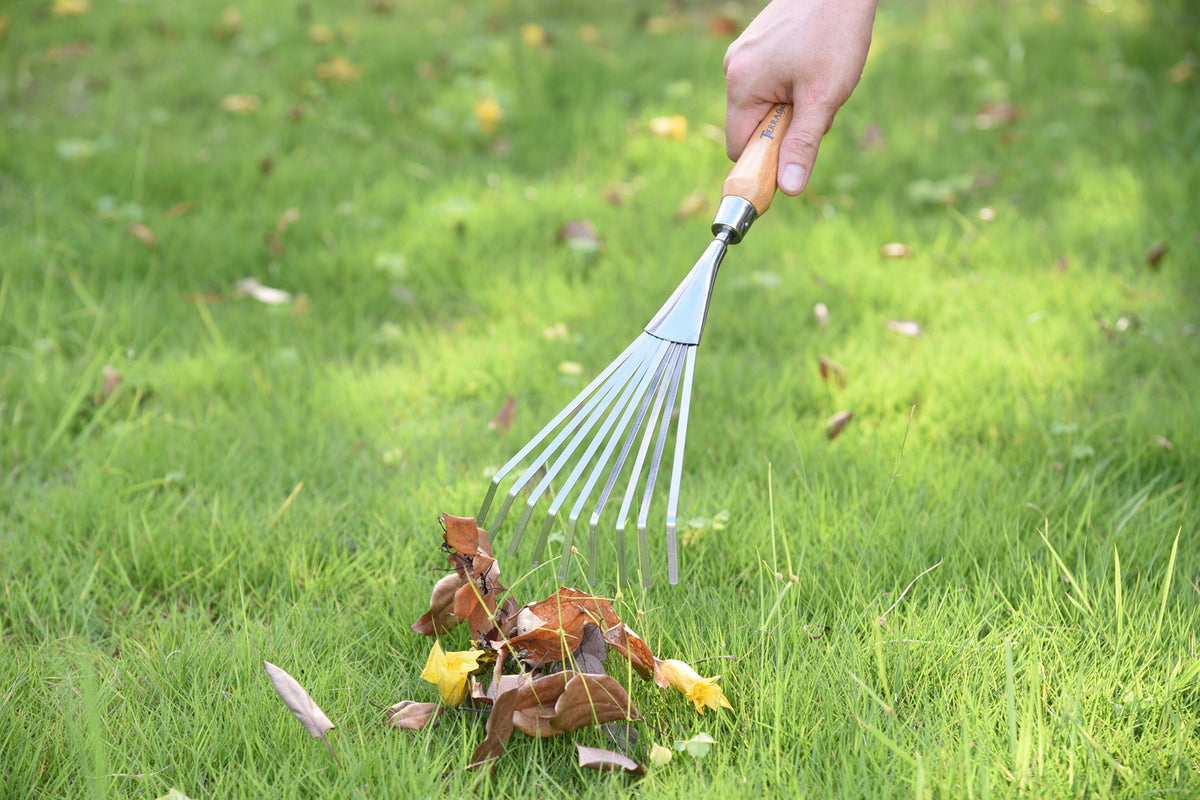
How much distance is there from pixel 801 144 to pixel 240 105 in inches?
109

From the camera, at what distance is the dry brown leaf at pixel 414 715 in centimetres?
140

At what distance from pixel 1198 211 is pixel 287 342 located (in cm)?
276

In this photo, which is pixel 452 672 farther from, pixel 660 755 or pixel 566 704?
pixel 660 755

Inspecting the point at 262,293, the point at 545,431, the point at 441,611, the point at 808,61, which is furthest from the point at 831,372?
the point at 262,293

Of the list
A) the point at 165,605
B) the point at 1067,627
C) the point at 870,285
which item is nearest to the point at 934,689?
the point at 1067,627

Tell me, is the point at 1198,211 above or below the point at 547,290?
above

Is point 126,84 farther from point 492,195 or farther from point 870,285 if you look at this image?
point 870,285

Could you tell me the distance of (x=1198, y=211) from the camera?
303cm

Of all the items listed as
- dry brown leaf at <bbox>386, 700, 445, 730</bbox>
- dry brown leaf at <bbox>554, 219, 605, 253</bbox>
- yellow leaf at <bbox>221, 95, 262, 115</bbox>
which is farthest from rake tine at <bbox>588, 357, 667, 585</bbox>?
yellow leaf at <bbox>221, 95, 262, 115</bbox>

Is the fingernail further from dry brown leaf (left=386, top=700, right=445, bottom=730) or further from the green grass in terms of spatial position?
dry brown leaf (left=386, top=700, right=445, bottom=730)

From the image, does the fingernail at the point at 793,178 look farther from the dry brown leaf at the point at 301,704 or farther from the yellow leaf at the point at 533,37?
the yellow leaf at the point at 533,37

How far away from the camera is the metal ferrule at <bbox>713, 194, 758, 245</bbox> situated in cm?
166

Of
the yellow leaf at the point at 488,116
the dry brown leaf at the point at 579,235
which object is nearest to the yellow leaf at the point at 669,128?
the yellow leaf at the point at 488,116

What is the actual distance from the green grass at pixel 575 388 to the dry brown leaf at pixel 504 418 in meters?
0.03
